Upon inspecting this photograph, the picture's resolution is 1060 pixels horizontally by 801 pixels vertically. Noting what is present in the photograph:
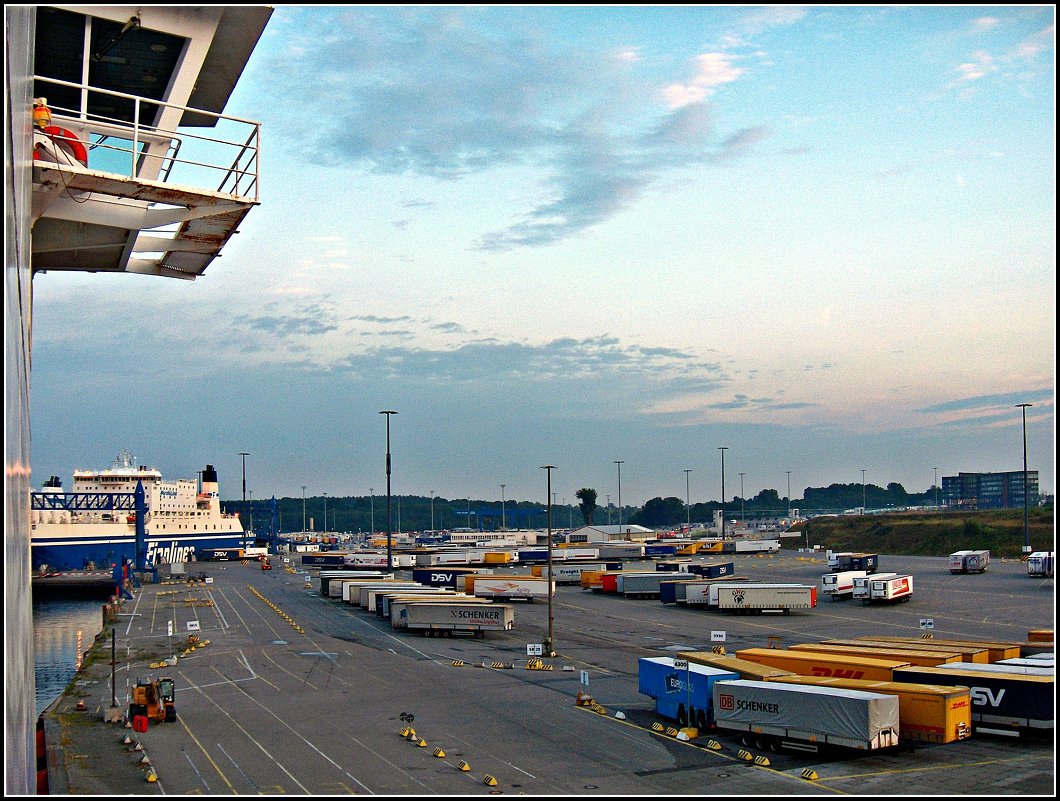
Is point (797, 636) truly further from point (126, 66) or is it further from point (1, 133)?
point (1, 133)

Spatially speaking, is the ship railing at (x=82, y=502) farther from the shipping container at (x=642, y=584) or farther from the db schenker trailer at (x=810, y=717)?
the db schenker trailer at (x=810, y=717)

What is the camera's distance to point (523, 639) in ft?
209

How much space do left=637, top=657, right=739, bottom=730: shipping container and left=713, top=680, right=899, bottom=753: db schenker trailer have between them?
1.70 metres

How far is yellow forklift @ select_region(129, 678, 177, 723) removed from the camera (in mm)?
37344

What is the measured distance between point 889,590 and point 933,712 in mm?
49716

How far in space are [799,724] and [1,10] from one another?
32464 mm

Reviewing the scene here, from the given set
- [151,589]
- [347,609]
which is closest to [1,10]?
[347,609]

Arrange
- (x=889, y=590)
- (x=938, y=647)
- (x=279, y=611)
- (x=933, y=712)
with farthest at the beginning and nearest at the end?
1. (x=889, y=590)
2. (x=279, y=611)
3. (x=938, y=647)
4. (x=933, y=712)

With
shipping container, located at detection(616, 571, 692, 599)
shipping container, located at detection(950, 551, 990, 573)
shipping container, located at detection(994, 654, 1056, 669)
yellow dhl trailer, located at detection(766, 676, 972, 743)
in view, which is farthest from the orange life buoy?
shipping container, located at detection(950, 551, 990, 573)

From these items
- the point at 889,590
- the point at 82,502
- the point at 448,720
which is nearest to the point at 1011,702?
the point at 448,720

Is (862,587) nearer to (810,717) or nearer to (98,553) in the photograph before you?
(810,717)

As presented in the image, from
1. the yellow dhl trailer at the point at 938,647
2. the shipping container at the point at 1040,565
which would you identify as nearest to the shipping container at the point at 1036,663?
the yellow dhl trailer at the point at 938,647

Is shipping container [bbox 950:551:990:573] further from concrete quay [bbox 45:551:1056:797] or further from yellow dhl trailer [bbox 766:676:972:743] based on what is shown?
yellow dhl trailer [bbox 766:676:972:743]

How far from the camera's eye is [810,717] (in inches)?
1266
